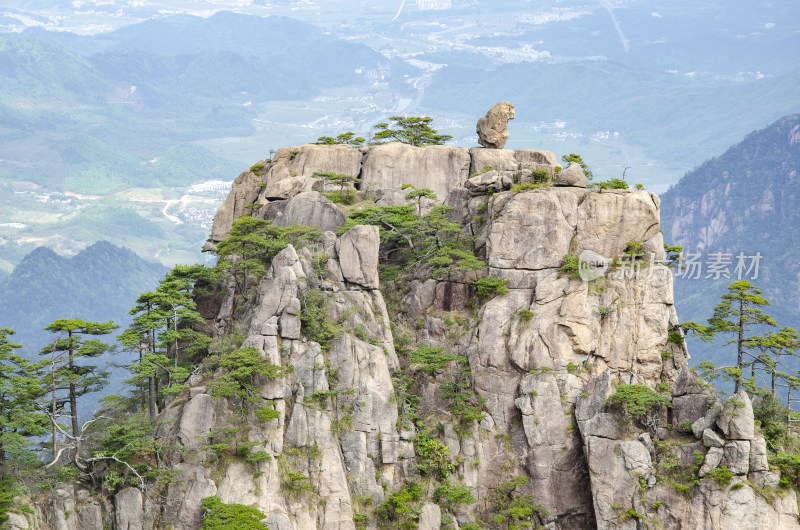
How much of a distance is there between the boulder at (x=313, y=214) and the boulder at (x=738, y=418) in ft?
74.1

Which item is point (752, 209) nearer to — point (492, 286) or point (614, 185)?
point (614, 185)

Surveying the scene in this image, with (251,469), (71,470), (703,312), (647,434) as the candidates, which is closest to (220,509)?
(251,469)

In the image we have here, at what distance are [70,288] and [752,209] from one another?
12097 cm

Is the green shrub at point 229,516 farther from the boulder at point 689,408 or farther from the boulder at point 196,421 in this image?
the boulder at point 689,408

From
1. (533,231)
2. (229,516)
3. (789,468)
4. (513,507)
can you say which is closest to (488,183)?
(533,231)

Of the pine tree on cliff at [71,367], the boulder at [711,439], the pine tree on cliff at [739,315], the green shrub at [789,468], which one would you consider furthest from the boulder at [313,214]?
the green shrub at [789,468]

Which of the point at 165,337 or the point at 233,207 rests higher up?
the point at 233,207

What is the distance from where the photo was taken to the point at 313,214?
57.8m

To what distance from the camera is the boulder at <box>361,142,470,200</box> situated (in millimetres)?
62625

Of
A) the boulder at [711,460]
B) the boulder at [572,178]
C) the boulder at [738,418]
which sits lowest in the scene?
the boulder at [711,460]

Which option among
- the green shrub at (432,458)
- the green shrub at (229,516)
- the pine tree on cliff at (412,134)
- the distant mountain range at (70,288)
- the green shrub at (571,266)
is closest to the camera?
the green shrub at (229,516)

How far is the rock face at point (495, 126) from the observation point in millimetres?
64688

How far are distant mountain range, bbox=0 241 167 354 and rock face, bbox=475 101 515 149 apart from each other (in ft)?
409

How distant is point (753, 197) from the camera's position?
179750 mm
